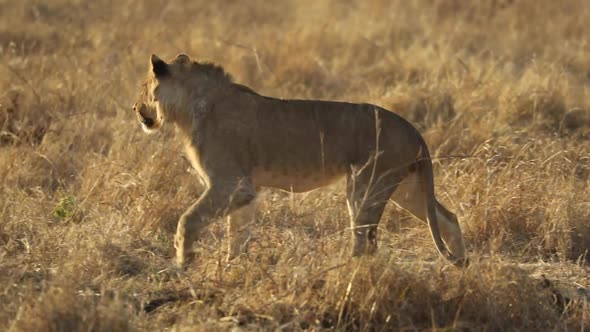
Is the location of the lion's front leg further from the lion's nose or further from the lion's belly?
the lion's nose

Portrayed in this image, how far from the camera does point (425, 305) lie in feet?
16.5

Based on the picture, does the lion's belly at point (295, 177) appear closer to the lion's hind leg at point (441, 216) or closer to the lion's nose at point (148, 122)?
the lion's hind leg at point (441, 216)

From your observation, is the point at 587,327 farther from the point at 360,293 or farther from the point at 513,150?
the point at 513,150

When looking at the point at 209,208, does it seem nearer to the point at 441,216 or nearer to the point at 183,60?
the point at 183,60

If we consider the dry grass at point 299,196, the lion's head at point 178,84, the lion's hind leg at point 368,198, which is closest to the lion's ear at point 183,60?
the lion's head at point 178,84

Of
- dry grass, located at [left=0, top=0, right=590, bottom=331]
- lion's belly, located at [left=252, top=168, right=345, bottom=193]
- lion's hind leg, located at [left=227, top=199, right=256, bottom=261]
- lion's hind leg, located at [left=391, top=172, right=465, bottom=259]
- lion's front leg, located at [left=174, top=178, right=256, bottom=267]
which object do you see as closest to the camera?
dry grass, located at [left=0, top=0, right=590, bottom=331]

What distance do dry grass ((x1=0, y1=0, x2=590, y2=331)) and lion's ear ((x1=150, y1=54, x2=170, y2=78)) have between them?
0.90 meters

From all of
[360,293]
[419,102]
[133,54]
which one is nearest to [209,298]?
[360,293]

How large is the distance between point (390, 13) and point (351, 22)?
2.25 feet

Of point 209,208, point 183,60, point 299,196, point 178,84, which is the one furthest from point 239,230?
point 299,196

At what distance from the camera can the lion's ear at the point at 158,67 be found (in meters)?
5.95

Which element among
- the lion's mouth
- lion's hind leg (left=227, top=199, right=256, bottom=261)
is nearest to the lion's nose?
the lion's mouth

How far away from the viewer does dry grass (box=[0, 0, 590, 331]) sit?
4.91 meters

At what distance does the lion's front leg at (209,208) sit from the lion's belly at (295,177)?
173 mm
